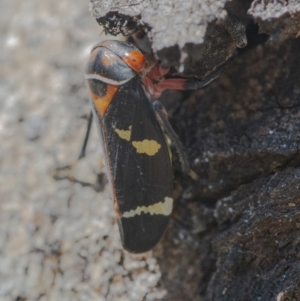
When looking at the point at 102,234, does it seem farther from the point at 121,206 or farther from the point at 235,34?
the point at 235,34

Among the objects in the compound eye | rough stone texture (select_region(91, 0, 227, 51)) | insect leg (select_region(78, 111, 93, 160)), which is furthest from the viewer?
insect leg (select_region(78, 111, 93, 160))

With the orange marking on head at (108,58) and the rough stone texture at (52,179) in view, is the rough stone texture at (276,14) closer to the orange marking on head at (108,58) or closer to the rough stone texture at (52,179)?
the orange marking on head at (108,58)

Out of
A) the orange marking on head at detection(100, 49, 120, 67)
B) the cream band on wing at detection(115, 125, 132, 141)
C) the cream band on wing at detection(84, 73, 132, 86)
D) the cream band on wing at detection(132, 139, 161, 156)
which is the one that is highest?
the orange marking on head at detection(100, 49, 120, 67)

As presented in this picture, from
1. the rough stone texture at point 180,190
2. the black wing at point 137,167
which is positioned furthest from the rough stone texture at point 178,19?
the black wing at point 137,167

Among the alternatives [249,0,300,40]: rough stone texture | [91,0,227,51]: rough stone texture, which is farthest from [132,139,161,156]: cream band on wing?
[249,0,300,40]: rough stone texture

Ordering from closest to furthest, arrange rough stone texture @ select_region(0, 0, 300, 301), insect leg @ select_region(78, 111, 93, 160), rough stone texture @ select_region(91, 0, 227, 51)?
rough stone texture @ select_region(91, 0, 227, 51)
rough stone texture @ select_region(0, 0, 300, 301)
insect leg @ select_region(78, 111, 93, 160)

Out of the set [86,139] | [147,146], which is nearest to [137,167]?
[147,146]

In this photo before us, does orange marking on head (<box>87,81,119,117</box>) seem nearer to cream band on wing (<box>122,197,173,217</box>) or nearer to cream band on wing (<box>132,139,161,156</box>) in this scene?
cream band on wing (<box>132,139,161,156</box>)

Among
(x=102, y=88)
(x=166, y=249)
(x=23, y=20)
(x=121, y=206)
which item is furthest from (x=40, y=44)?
(x=166, y=249)
